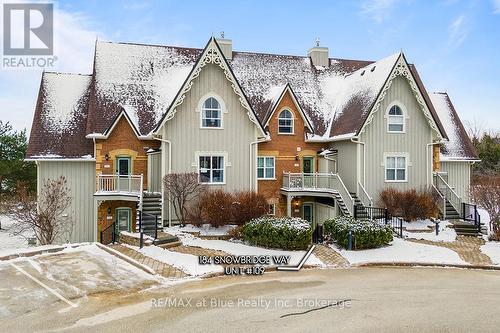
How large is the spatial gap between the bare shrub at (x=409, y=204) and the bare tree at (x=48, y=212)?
54.6 ft

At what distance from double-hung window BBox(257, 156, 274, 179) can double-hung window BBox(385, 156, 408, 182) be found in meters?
6.47

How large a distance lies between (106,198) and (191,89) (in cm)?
692

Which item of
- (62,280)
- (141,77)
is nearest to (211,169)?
(141,77)

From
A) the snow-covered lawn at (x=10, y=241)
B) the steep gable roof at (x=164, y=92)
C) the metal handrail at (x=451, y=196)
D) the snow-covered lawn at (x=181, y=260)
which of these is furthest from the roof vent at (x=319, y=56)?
the snow-covered lawn at (x=10, y=241)

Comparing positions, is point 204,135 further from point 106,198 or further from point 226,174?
point 106,198

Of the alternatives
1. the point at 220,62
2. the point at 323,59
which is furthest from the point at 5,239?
the point at 323,59

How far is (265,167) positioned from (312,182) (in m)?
2.82

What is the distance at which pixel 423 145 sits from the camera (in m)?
25.5

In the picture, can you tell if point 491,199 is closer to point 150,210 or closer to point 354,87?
point 354,87

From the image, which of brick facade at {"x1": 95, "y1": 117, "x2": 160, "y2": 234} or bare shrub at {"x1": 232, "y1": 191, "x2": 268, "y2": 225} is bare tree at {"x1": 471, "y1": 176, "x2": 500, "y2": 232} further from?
brick facade at {"x1": 95, "y1": 117, "x2": 160, "y2": 234}

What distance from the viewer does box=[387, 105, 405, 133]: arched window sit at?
25.1 metres

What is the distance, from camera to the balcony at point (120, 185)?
868 inches

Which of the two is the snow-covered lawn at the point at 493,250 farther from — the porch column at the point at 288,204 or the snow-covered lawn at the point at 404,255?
the porch column at the point at 288,204

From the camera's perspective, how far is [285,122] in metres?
26.3
